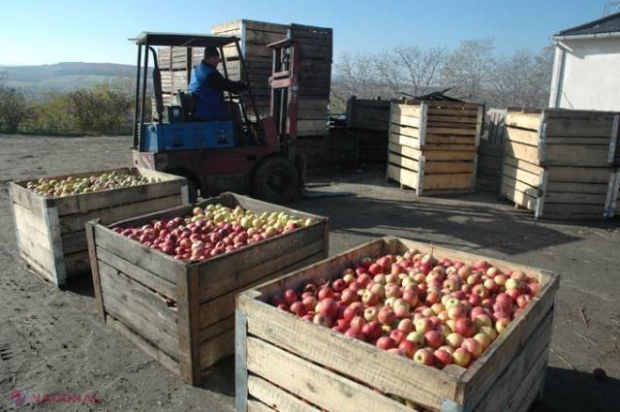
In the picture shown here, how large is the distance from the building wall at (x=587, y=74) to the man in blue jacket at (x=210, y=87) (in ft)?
42.6

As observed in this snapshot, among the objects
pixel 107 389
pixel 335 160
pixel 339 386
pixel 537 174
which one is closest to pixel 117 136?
pixel 335 160

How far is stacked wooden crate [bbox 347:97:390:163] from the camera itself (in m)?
12.3

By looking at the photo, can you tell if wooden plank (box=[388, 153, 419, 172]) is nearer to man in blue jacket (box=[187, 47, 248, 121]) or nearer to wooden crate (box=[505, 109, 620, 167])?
wooden crate (box=[505, 109, 620, 167])

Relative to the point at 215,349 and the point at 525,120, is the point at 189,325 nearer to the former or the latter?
the point at 215,349

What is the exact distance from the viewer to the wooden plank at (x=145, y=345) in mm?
3484

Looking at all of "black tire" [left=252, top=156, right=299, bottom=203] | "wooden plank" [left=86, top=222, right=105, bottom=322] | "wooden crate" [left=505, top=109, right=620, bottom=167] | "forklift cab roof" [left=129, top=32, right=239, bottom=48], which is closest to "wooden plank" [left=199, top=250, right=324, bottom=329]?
"wooden plank" [left=86, top=222, right=105, bottom=322]

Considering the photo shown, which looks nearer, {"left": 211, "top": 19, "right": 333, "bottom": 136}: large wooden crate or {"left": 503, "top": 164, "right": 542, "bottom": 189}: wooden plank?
{"left": 503, "top": 164, "right": 542, "bottom": 189}: wooden plank

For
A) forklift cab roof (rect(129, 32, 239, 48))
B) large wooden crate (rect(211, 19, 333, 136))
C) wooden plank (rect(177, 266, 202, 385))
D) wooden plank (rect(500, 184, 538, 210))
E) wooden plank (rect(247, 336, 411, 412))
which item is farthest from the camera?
large wooden crate (rect(211, 19, 333, 136))

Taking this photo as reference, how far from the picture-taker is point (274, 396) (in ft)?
8.43

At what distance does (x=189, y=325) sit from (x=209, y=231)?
1.22 meters

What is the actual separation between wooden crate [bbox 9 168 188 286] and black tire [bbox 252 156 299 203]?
2573 millimetres

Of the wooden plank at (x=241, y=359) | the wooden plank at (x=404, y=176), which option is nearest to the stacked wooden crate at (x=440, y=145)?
the wooden plank at (x=404, y=176)

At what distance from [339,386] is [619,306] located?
12.6 ft

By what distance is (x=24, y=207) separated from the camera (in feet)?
16.8
